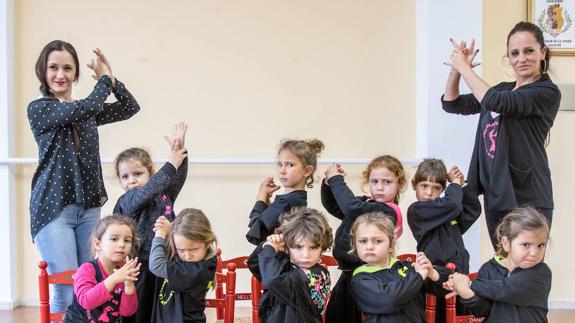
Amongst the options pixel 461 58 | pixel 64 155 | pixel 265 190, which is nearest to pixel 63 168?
pixel 64 155

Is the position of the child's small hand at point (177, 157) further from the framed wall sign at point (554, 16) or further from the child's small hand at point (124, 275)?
the framed wall sign at point (554, 16)

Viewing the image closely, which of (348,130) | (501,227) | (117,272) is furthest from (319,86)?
(117,272)

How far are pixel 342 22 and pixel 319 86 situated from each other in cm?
42

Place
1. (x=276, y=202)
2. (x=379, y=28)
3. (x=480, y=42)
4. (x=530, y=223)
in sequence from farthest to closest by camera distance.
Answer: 1. (x=379, y=28)
2. (x=480, y=42)
3. (x=276, y=202)
4. (x=530, y=223)

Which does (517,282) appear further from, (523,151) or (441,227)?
(523,151)

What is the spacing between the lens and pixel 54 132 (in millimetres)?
2160

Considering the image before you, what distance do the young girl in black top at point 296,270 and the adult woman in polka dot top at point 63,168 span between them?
77 cm

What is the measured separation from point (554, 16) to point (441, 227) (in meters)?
1.80

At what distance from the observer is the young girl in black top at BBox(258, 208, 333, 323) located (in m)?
1.85

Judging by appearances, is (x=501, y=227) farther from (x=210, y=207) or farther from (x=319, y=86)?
(x=210, y=207)

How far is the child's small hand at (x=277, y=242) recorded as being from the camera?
1.94 meters

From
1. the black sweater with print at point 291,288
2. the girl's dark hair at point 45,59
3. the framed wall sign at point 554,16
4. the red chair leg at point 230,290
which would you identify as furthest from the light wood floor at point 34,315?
the girl's dark hair at point 45,59

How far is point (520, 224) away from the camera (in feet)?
6.21

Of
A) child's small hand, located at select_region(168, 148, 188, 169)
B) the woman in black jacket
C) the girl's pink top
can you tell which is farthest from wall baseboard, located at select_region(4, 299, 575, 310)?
child's small hand, located at select_region(168, 148, 188, 169)
